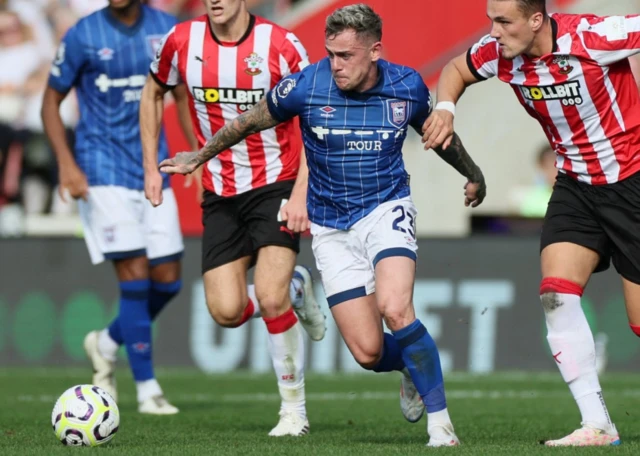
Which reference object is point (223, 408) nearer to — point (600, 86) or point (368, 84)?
point (368, 84)

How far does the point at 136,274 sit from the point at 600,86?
3870 millimetres

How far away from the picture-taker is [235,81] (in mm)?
7656

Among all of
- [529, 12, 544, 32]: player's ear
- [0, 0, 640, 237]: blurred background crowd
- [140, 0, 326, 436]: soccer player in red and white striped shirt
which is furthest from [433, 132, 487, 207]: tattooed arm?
[0, 0, 640, 237]: blurred background crowd

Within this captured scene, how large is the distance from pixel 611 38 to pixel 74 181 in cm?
422

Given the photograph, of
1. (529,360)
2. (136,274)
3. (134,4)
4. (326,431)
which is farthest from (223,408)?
(529,360)

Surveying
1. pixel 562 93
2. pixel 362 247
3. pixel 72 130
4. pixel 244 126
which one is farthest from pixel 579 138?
pixel 72 130

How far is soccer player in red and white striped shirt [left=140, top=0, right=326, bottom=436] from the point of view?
7.54m

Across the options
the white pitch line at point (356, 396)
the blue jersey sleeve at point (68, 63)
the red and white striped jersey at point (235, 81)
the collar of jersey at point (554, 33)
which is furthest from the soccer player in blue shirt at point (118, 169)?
the collar of jersey at point (554, 33)

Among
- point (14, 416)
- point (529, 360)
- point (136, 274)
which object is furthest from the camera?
point (529, 360)

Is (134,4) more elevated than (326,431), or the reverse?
(134,4)

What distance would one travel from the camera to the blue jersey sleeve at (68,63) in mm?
9062

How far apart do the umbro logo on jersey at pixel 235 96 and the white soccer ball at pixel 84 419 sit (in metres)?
2.02

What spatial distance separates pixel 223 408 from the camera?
9.16 metres

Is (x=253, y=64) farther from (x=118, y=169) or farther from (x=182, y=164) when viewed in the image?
(x=118, y=169)
